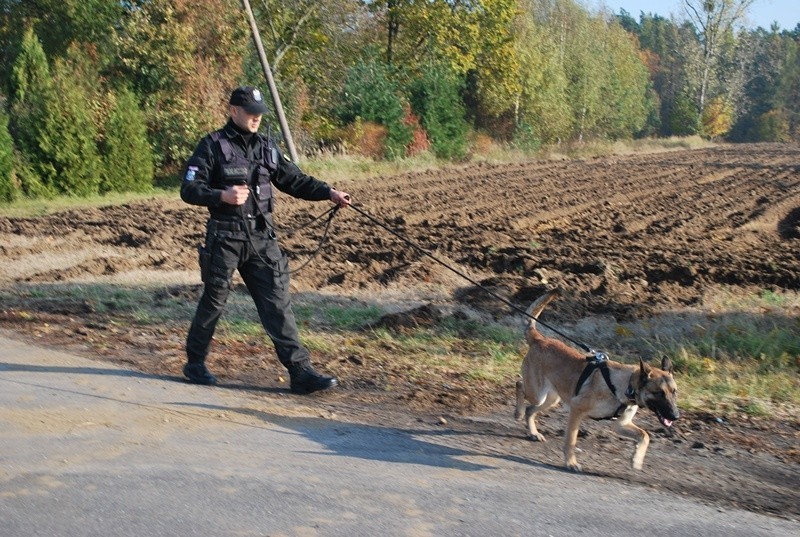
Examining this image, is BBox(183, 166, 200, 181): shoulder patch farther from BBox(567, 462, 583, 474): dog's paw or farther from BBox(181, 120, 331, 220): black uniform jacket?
BBox(567, 462, 583, 474): dog's paw

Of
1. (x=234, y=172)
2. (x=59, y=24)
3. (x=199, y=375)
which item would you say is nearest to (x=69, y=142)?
(x=59, y=24)

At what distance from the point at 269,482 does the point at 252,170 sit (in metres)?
2.71

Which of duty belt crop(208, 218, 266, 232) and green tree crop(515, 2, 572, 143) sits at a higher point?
green tree crop(515, 2, 572, 143)

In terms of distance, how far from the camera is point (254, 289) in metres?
7.00

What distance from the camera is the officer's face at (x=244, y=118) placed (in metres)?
6.68

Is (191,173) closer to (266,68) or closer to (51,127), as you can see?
(51,127)

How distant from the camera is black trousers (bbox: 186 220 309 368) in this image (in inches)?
267

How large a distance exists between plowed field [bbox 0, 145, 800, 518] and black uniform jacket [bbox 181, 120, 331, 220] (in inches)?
53.3

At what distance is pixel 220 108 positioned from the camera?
30.2 m

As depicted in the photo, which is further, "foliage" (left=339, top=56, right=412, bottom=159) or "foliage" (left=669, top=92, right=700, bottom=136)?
"foliage" (left=669, top=92, right=700, bottom=136)

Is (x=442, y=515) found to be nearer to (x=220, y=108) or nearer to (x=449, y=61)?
(x=220, y=108)

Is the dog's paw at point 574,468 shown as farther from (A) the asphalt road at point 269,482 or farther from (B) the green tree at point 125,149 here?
(B) the green tree at point 125,149

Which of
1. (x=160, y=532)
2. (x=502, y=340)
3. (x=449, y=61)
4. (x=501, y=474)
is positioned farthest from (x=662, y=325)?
(x=449, y=61)

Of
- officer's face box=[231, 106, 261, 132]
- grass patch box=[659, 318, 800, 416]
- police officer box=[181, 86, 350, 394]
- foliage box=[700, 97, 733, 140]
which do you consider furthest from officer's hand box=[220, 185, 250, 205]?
foliage box=[700, 97, 733, 140]
